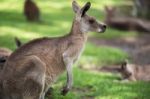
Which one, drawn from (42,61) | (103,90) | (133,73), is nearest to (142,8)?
(133,73)

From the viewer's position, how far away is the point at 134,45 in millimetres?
26141

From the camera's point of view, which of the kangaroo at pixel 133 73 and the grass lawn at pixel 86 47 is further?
the kangaroo at pixel 133 73

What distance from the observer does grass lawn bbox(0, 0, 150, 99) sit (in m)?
12.4

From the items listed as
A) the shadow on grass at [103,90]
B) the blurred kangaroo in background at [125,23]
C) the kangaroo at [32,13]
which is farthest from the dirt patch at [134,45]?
the shadow on grass at [103,90]

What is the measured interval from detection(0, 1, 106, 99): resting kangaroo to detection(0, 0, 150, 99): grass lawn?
1480 millimetres

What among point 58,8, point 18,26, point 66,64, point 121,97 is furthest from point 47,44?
point 58,8

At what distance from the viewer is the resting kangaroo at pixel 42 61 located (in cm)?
896

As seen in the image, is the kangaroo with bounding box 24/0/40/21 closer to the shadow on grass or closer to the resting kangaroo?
the shadow on grass

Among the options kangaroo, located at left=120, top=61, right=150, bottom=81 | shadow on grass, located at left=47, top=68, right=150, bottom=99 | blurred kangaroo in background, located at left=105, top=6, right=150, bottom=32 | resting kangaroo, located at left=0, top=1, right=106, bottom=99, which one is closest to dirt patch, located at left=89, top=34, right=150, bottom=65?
blurred kangaroo in background, located at left=105, top=6, right=150, bottom=32

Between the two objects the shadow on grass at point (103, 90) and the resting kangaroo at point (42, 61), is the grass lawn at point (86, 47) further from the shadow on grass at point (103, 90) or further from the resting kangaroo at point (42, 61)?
the resting kangaroo at point (42, 61)

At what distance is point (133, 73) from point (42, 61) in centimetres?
737

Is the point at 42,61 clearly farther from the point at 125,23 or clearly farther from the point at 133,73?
the point at 125,23

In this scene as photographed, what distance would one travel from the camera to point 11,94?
8.94 metres

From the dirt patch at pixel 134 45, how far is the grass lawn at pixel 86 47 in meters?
0.66
